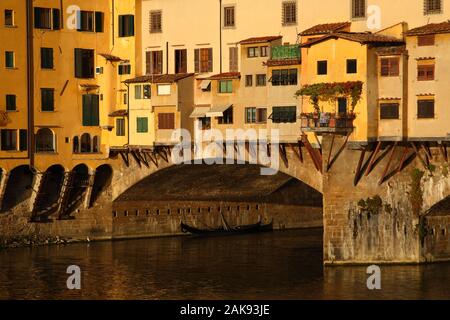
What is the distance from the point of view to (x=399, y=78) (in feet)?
225

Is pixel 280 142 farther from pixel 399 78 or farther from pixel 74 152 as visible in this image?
pixel 74 152

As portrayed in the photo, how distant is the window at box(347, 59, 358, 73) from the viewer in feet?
228

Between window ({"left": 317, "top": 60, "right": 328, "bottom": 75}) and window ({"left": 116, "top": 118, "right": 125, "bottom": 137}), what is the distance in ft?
61.6

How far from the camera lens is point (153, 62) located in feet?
275

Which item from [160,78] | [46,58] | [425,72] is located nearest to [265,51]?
[160,78]

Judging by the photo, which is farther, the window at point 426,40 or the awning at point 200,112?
the awning at point 200,112

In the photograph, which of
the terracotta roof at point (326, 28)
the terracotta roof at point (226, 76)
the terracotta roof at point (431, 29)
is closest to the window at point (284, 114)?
the terracotta roof at point (226, 76)

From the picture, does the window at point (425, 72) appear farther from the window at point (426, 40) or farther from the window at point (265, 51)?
the window at point (265, 51)

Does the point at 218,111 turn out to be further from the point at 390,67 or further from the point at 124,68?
the point at 390,67

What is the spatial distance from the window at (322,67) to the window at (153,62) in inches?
596

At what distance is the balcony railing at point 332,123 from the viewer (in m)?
69.6
